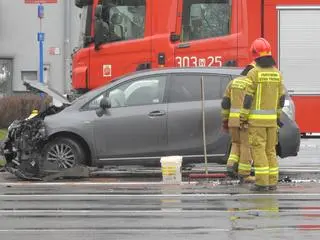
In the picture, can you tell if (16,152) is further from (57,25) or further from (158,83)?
(57,25)

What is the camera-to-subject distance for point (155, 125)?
11.1 m

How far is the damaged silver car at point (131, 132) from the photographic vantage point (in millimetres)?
11086

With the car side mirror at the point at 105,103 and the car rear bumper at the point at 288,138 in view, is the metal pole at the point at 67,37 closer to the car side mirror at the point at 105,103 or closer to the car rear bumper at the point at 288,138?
the car side mirror at the point at 105,103

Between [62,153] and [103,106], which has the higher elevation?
[103,106]

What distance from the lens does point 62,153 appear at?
1115 cm

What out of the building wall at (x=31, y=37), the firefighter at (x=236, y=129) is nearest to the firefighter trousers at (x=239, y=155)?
the firefighter at (x=236, y=129)

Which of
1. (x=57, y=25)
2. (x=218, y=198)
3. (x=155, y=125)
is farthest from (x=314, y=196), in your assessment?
(x=57, y=25)

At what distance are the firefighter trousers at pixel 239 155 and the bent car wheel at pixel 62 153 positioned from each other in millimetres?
2432

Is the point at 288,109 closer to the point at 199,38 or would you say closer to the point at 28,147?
the point at 199,38

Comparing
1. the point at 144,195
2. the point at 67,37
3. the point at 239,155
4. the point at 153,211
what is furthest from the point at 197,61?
the point at 67,37

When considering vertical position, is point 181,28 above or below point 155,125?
above

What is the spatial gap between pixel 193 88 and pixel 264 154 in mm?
1970

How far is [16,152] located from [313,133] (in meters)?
5.94

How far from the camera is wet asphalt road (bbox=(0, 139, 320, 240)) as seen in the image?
698 centimetres
